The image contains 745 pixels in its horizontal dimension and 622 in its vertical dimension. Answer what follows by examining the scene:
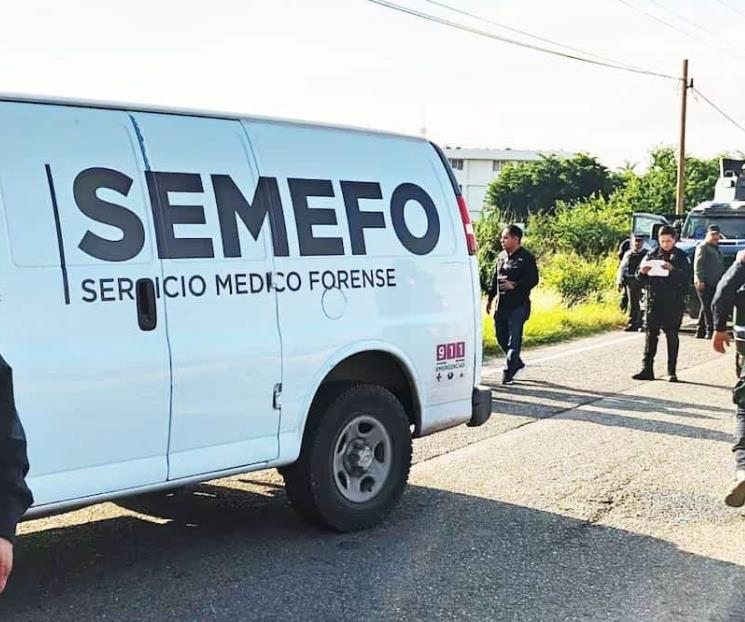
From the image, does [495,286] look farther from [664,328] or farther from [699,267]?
[699,267]

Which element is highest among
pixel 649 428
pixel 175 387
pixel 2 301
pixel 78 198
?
pixel 78 198

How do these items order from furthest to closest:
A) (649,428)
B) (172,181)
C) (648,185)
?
(648,185) < (649,428) < (172,181)

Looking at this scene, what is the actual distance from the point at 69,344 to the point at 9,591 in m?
1.27

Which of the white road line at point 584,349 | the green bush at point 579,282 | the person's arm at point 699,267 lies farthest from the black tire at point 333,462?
the green bush at point 579,282

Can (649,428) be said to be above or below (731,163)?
below

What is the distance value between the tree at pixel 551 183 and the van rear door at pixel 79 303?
61.4 m

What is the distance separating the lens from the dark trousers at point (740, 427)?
599 cm

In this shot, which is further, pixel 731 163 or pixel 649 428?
pixel 731 163

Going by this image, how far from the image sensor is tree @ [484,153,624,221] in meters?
65.8

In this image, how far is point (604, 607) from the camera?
461cm

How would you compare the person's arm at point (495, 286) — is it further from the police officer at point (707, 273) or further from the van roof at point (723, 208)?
the van roof at point (723, 208)

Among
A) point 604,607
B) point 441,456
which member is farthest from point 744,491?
point 441,456

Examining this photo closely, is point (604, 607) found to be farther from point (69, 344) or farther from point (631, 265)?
point (631, 265)

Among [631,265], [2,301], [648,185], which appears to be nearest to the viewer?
[2,301]
